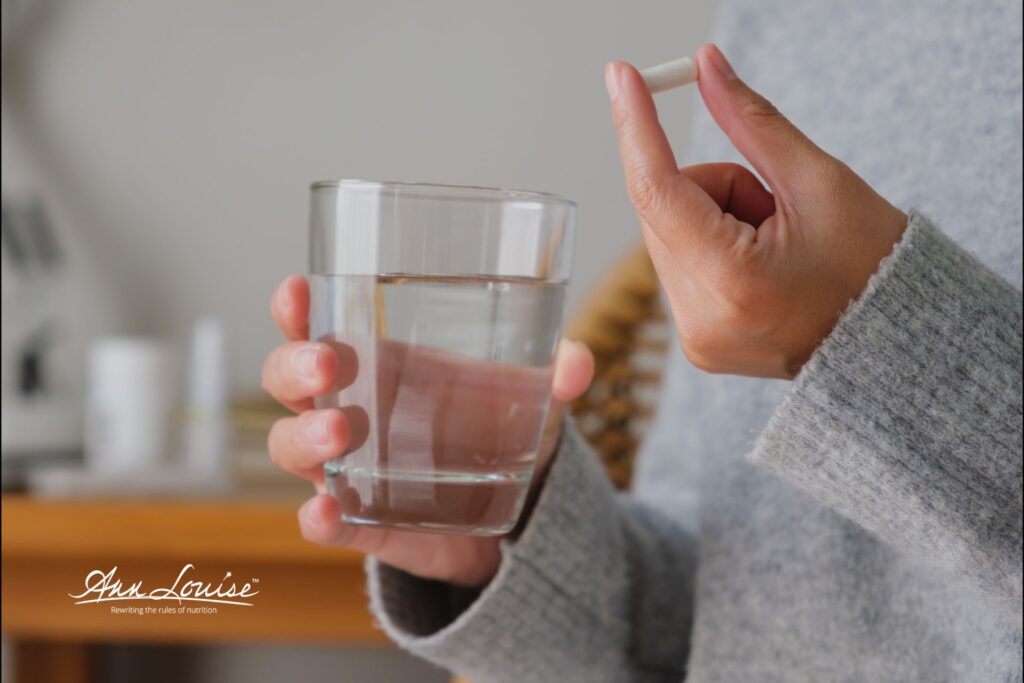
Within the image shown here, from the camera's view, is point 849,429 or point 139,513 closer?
point 849,429

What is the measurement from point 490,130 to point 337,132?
0.64 feet

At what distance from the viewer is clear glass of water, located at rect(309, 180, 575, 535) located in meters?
0.35

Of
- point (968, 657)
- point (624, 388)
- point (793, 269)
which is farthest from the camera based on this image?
point (624, 388)

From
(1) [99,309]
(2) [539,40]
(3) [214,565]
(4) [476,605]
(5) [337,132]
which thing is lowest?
(3) [214,565]

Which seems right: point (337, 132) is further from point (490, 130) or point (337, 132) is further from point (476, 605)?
point (476, 605)

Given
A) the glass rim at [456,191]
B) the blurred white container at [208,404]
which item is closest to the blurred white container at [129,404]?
the blurred white container at [208,404]

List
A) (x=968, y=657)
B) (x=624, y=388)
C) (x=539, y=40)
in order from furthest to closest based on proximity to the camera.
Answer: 1. (x=539, y=40)
2. (x=624, y=388)
3. (x=968, y=657)

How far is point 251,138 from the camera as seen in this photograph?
1362 millimetres

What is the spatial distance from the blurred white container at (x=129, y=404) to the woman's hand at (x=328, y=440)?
0.72m

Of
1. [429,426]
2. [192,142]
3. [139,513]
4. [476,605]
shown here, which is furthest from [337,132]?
[429,426]

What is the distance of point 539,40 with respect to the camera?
133 centimetres

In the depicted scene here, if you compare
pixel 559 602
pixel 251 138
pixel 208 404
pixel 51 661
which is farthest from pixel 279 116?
pixel 559 602

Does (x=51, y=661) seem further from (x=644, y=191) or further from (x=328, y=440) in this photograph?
(x=644, y=191)

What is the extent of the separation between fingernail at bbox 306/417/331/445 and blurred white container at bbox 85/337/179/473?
85 centimetres
